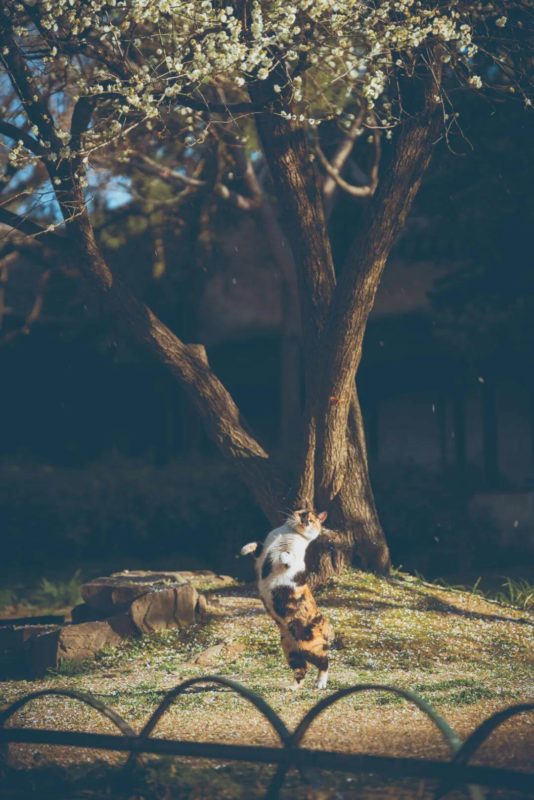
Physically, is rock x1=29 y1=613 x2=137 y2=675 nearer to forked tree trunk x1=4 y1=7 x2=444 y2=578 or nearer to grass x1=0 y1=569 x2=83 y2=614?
forked tree trunk x1=4 y1=7 x2=444 y2=578

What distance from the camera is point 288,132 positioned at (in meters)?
10.8

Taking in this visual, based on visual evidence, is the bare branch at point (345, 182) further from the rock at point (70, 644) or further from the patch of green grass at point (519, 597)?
the rock at point (70, 644)

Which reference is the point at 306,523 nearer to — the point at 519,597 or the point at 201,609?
the point at 201,609

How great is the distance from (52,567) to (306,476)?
241 inches

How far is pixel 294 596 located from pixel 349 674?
1.39 metres

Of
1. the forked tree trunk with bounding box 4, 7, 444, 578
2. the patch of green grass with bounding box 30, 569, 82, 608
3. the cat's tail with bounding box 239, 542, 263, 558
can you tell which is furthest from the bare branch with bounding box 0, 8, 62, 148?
the patch of green grass with bounding box 30, 569, 82, 608

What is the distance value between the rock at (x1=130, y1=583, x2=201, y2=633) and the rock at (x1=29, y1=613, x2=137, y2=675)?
0.30 metres

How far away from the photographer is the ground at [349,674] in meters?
6.38

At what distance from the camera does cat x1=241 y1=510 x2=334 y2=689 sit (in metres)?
7.45

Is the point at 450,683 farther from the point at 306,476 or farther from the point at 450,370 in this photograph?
the point at 450,370

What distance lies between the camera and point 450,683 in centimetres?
792

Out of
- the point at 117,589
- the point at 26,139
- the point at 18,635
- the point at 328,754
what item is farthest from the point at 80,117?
the point at 328,754

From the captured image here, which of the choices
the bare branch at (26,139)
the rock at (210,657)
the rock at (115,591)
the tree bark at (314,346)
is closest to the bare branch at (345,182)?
the tree bark at (314,346)

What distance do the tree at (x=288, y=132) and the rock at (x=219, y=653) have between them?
1.92 metres
